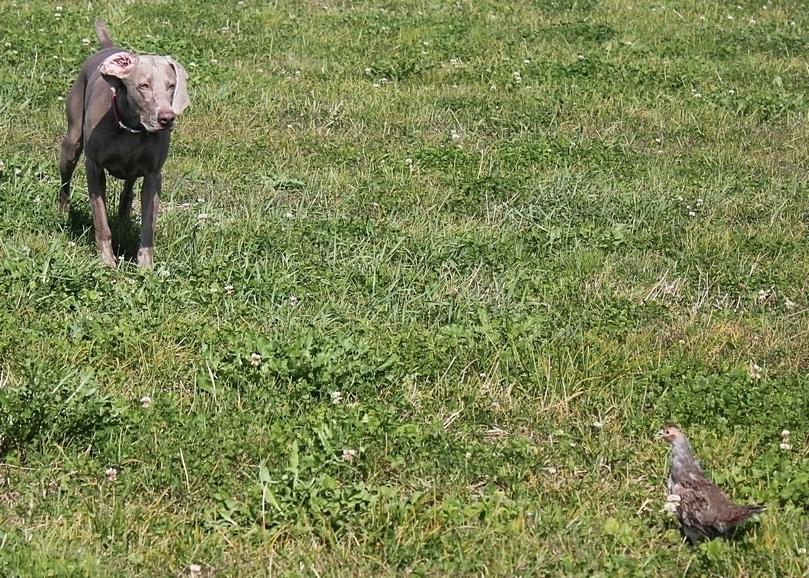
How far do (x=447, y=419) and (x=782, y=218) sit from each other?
384 centimetres

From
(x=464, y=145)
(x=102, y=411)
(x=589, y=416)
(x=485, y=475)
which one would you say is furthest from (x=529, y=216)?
(x=102, y=411)

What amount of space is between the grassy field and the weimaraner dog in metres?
0.30

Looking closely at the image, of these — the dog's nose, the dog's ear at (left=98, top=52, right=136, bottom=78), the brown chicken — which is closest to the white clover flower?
the brown chicken

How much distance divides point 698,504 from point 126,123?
3538 millimetres

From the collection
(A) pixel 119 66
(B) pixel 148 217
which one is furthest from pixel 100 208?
(A) pixel 119 66

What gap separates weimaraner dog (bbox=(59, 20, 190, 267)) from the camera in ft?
18.9

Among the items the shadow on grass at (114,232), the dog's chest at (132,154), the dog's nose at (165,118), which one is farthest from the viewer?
the shadow on grass at (114,232)

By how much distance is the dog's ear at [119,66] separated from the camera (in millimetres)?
5770

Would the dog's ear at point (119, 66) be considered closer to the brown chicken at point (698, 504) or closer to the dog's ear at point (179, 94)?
the dog's ear at point (179, 94)

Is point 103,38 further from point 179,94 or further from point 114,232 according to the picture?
point 179,94

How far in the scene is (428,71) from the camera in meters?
10.6

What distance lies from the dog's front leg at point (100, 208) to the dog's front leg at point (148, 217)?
20cm

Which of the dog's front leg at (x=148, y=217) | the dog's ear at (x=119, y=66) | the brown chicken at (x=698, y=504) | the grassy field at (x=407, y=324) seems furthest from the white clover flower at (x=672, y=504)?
the dog's ear at (x=119, y=66)

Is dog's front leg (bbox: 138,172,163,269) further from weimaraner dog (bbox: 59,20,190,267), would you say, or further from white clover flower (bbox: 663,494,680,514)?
white clover flower (bbox: 663,494,680,514)
